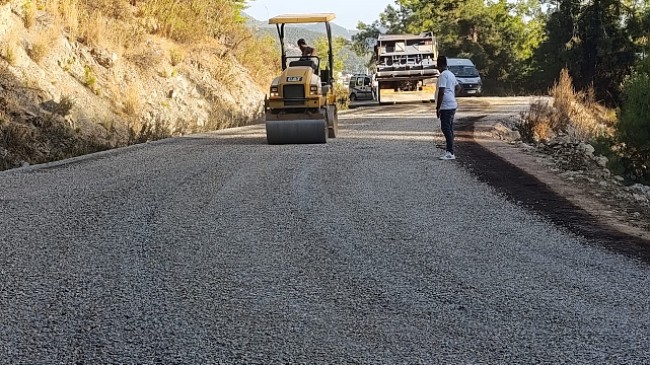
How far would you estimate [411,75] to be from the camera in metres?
28.5

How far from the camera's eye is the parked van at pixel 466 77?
3422cm

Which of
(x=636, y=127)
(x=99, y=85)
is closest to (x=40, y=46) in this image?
(x=99, y=85)

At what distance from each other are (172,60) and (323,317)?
19316 millimetres

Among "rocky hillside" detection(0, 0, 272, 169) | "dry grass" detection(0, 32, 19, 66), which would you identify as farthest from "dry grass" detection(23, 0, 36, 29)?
"dry grass" detection(0, 32, 19, 66)

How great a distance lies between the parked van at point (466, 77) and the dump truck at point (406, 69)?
4.01m

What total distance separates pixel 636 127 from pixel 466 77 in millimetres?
19008

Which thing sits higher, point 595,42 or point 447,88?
point 595,42

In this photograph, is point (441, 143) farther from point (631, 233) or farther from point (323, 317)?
point (323, 317)

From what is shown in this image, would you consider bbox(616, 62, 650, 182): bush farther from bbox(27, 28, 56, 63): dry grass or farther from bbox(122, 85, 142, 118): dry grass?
bbox(27, 28, 56, 63): dry grass

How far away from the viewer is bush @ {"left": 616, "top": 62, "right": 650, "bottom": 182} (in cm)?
1588

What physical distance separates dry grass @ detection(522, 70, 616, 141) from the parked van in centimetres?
881

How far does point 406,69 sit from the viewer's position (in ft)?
94.4

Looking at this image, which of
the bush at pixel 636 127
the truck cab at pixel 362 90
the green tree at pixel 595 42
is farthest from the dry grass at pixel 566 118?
the truck cab at pixel 362 90

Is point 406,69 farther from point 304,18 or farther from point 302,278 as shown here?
point 302,278
